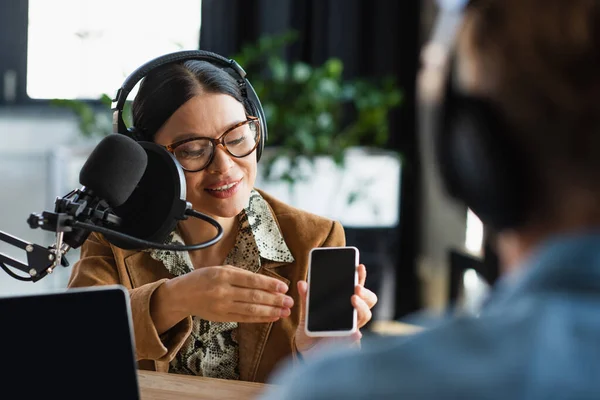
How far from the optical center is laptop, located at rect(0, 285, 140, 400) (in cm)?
89

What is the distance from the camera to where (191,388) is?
1188 millimetres

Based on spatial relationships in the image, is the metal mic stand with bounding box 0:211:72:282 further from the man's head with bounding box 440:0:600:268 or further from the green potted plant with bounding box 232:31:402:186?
the green potted plant with bounding box 232:31:402:186

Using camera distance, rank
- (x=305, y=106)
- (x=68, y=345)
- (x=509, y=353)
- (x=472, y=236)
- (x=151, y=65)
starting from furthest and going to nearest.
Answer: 1. (x=472, y=236)
2. (x=305, y=106)
3. (x=151, y=65)
4. (x=68, y=345)
5. (x=509, y=353)

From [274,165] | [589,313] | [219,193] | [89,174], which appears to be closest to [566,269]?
[589,313]

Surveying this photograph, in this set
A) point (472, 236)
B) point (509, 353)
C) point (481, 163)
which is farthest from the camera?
point (472, 236)

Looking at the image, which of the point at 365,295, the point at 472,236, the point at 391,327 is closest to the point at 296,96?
the point at 472,236

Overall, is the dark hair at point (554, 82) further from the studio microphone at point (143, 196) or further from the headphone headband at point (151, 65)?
the headphone headband at point (151, 65)

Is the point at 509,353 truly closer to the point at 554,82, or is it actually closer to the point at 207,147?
the point at 554,82

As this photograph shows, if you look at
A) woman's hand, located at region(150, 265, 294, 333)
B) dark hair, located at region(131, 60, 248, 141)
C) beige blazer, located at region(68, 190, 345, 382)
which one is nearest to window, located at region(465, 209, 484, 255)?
beige blazer, located at region(68, 190, 345, 382)

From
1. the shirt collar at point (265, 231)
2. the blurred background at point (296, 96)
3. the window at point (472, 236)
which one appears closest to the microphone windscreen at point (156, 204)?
the shirt collar at point (265, 231)

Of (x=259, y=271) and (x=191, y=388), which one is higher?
(x=259, y=271)

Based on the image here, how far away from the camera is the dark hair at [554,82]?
44 centimetres

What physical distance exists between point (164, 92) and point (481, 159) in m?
0.91

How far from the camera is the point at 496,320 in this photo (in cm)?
43
